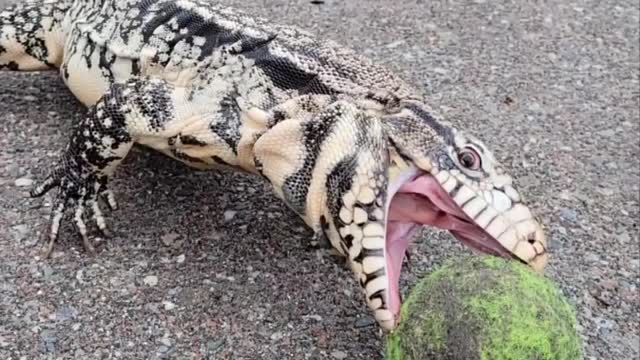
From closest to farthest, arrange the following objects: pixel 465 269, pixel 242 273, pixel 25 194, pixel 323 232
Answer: pixel 465 269, pixel 323 232, pixel 242 273, pixel 25 194

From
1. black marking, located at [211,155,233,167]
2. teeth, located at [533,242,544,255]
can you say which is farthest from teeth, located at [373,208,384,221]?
black marking, located at [211,155,233,167]

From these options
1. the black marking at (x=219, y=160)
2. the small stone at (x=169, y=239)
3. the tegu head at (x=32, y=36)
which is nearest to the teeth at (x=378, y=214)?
the black marking at (x=219, y=160)

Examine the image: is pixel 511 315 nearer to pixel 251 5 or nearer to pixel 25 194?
pixel 25 194

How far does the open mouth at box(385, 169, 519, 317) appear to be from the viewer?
127 inches

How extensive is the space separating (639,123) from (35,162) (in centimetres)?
308

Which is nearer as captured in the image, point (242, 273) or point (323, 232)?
point (323, 232)

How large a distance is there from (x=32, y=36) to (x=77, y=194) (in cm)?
122

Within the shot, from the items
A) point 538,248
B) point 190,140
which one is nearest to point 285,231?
point 190,140

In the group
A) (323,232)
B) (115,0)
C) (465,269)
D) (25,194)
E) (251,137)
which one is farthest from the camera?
(115,0)

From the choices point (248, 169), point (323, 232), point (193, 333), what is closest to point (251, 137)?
point (248, 169)

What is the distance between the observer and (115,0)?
4551 millimetres

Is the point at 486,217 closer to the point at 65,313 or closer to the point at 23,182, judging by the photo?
the point at 65,313

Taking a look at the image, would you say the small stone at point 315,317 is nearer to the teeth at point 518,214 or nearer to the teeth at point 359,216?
the teeth at point 359,216

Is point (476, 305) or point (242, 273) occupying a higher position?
point (476, 305)
